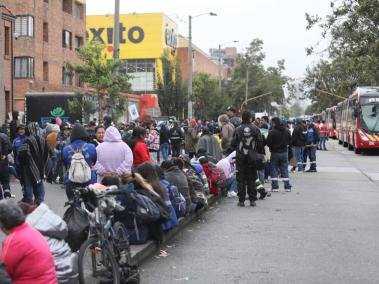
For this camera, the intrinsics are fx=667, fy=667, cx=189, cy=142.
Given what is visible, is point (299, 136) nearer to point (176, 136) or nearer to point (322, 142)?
point (176, 136)

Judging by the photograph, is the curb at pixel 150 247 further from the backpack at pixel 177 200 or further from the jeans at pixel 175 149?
the jeans at pixel 175 149

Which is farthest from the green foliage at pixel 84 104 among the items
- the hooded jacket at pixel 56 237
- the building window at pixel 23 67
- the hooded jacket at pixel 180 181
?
the building window at pixel 23 67

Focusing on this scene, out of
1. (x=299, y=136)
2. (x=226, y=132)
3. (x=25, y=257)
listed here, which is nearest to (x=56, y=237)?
(x=25, y=257)

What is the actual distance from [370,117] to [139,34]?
5331cm

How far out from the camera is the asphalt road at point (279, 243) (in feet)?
24.8

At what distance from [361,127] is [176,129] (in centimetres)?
1216

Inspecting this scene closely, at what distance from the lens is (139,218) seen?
8117 mm

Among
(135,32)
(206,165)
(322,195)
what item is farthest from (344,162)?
(135,32)

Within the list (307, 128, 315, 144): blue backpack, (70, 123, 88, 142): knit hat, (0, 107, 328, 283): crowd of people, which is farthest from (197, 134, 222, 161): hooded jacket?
(307, 128, 315, 144): blue backpack

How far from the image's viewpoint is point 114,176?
8.22 meters

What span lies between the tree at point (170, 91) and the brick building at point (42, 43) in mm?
7214

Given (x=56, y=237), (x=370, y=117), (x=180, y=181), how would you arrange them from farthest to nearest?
(x=370, y=117) < (x=180, y=181) < (x=56, y=237)

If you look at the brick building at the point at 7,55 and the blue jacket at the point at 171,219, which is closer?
the blue jacket at the point at 171,219

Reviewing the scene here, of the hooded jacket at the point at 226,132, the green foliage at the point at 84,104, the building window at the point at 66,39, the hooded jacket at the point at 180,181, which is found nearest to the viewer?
the hooded jacket at the point at 180,181
